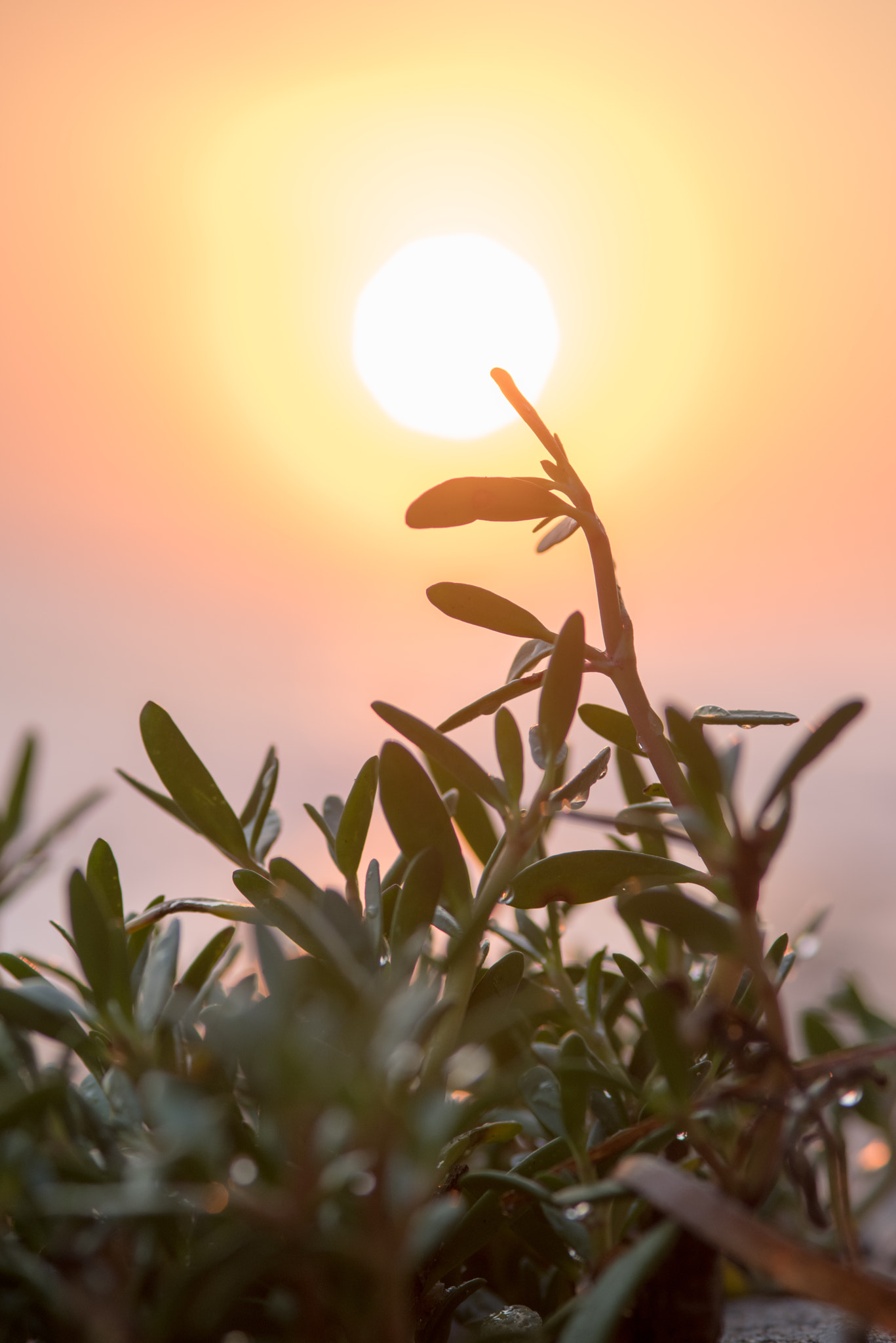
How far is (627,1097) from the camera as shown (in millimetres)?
299

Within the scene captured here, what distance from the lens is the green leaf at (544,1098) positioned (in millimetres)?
269

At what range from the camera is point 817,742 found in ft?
0.69

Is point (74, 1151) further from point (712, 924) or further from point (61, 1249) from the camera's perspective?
point (712, 924)

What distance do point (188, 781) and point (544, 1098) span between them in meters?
0.15

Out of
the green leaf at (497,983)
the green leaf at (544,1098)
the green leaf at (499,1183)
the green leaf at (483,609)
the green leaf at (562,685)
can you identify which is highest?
the green leaf at (483,609)

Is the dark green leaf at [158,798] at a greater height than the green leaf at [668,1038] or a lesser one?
greater

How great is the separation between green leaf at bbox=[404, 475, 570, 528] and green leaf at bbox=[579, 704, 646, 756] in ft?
0.22

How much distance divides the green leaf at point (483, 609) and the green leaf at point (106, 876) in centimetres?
13

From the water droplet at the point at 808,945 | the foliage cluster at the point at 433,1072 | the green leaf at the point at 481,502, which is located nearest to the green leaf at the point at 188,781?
the foliage cluster at the point at 433,1072

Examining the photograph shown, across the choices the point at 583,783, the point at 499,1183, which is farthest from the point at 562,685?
the point at 499,1183

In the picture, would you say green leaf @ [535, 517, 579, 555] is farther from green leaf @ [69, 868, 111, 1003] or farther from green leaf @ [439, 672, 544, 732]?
green leaf @ [69, 868, 111, 1003]

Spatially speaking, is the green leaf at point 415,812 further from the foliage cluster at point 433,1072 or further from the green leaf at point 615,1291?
the green leaf at point 615,1291

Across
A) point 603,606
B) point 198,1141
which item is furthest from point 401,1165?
point 603,606

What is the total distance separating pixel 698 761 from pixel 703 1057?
0.13 meters
